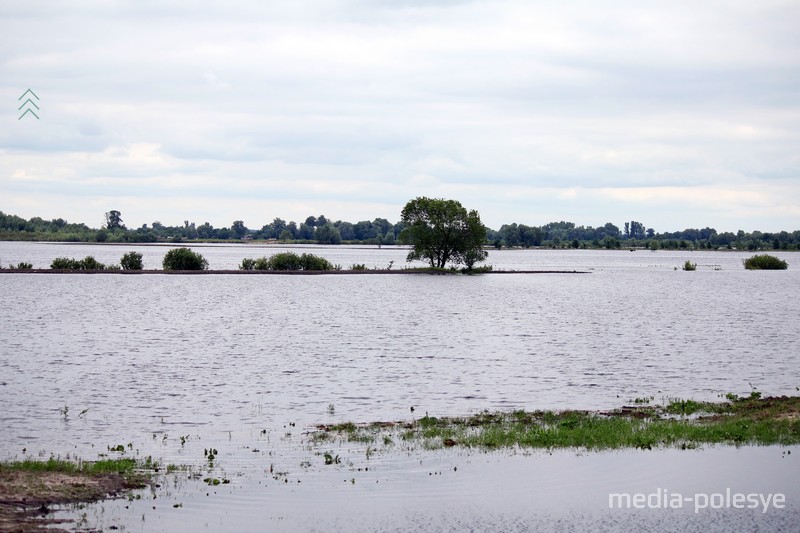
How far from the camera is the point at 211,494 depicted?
21.0 metres

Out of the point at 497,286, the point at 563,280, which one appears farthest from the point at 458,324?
the point at 563,280

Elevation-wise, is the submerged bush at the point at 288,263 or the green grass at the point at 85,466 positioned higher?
the submerged bush at the point at 288,263

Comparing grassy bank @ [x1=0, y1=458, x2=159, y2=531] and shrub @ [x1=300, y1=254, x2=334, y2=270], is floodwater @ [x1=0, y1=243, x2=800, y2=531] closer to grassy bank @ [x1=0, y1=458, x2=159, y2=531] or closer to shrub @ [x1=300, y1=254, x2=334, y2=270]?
grassy bank @ [x1=0, y1=458, x2=159, y2=531]

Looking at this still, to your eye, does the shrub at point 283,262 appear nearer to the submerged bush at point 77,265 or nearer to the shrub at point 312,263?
the shrub at point 312,263

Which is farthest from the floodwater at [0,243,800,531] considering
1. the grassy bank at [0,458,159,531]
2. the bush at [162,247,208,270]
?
the bush at [162,247,208,270]

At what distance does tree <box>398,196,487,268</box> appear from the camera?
147 meters

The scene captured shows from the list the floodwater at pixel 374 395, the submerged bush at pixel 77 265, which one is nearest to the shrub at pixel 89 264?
the submerged bush at pixel 77 265

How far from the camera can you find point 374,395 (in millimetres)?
35844

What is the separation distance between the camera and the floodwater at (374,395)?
65.3 feet

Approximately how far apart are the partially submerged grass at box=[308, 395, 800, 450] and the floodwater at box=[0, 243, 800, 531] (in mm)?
962

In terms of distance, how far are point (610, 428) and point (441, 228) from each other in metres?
121

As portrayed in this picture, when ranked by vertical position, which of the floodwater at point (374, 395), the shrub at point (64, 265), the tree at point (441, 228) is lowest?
the floodwater at point (374, 395)

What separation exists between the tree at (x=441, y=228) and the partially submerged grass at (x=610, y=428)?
116 metres

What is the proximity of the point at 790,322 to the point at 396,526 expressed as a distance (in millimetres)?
64130
